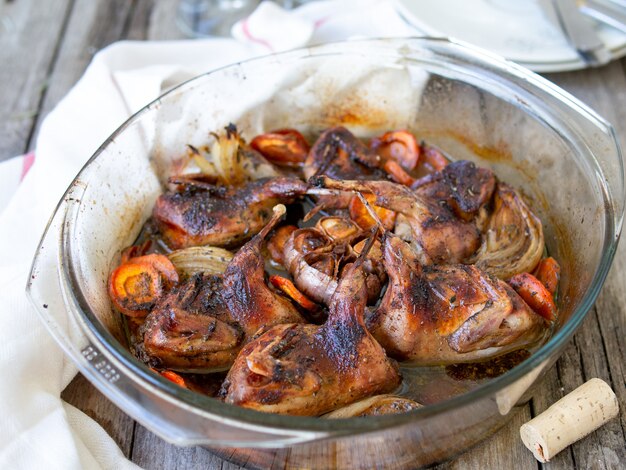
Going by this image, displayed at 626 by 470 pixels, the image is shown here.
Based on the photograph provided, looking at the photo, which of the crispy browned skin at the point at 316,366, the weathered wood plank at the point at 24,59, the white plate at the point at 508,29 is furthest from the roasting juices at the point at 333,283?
the weathered wood plank at the point at 24,59

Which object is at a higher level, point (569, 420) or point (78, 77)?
point (78, 77)

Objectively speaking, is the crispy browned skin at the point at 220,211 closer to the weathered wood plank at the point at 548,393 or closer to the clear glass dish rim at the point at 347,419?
the clear glass dish rim at the point at 347,419

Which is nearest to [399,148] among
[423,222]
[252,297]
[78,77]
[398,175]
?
[398,175]

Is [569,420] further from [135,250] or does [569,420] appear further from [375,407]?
[135,250]

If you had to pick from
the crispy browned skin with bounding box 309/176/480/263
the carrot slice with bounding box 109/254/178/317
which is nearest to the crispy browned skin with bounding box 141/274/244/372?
the carrot slice with bounding box 109/254/178/317

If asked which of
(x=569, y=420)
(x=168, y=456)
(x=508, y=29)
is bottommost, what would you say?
(x=168, y=456)

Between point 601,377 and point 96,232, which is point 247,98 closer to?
point 96,232

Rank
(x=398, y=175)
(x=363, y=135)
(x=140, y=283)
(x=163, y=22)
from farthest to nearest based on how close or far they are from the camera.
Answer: (x=163, y=22) → (x=363, y=135) → (x=398, y=175) → (x=140, y=283)
